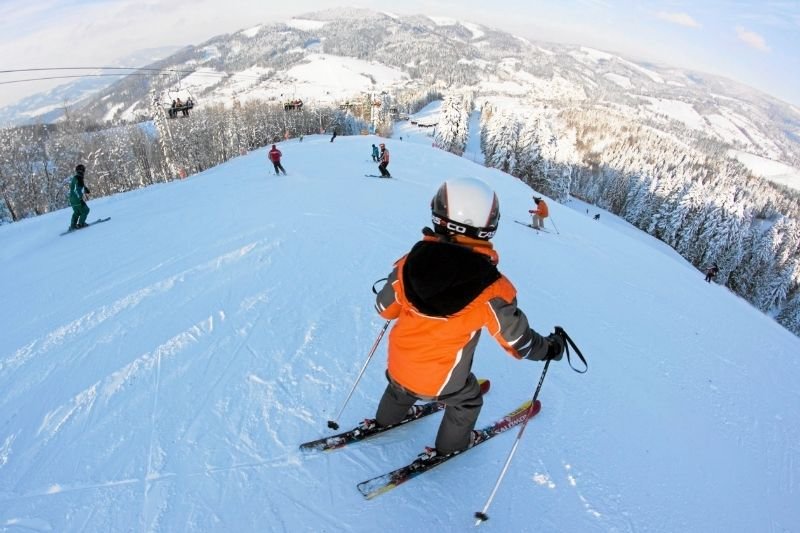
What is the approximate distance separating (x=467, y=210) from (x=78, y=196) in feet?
41.6

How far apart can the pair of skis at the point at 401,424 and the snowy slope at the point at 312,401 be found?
0.08 metres

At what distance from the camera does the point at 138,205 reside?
1340cm

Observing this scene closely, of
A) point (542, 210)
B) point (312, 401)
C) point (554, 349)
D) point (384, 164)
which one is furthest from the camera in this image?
point (384, 164)

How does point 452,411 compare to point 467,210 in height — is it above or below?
below

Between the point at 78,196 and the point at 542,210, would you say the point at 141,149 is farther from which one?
the point at 542,210

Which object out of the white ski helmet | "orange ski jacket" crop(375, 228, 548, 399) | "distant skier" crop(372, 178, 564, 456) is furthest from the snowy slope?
the white ski helmet

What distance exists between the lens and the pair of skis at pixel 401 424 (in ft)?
9.73

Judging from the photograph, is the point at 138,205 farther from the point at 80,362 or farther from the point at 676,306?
the point at 676,306

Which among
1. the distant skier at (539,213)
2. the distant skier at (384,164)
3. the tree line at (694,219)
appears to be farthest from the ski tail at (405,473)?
the tree line at (694,219)

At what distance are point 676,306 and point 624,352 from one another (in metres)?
4.07

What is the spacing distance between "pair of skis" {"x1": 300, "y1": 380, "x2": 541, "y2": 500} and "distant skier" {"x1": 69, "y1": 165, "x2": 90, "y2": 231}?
37.0 ft

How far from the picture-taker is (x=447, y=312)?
2.33 metres

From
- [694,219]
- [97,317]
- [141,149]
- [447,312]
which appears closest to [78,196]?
[97,317]

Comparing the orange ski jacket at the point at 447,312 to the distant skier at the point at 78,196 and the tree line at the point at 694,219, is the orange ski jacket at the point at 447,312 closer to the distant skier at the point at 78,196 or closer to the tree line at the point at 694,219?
the distant skier at the point at 78,196
